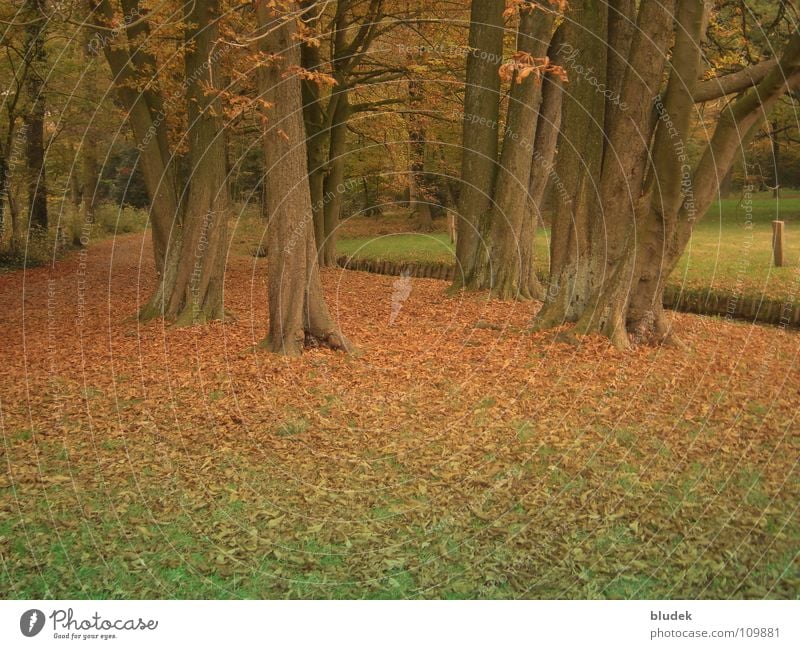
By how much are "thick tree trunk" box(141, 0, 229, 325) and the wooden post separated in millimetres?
13091

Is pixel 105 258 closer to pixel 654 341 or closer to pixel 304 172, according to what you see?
pixel 304 172

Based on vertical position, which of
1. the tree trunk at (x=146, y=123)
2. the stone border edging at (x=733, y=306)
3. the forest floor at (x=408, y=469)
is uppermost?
the tree trunk at (x=146, y=123)

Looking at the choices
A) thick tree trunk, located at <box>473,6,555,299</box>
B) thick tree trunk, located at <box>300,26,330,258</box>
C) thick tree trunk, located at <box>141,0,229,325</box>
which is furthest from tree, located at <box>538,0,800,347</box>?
thick tree trunk, located at <box>300,26,330,258</box>

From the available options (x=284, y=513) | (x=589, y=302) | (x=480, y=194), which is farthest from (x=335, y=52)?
(x=284, y=513)

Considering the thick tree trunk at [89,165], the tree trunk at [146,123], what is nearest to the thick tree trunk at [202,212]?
the tree trunk at [146,123]

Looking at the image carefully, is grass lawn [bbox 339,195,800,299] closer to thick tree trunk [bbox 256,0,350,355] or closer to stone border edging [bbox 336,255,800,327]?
stone border edging [bbox 336,255,800,327]

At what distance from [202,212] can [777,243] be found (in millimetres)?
13692

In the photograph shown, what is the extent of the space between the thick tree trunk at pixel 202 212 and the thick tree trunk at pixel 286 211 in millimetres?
3255

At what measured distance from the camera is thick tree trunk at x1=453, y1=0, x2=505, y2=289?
15.8 meters

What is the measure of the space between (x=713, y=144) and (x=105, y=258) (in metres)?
25.1

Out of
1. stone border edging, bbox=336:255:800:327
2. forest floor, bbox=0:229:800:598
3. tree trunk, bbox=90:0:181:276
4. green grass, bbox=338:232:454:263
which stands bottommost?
forest floor, bbox=0:229:800:598

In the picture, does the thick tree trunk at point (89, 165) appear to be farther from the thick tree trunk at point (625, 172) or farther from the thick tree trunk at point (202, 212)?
the thick tree trunk at point (625, 172)

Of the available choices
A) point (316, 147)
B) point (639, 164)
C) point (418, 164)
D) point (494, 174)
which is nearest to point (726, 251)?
point (494, 174)

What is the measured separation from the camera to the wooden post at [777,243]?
18.8m
